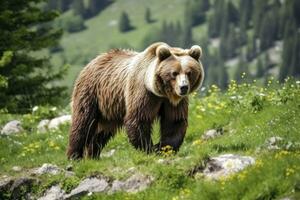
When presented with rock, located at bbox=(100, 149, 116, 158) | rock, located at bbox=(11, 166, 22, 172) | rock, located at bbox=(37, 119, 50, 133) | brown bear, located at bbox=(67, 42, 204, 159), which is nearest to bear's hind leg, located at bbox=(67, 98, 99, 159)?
brown bear, located at bbox=(67, 42, 204, 159)

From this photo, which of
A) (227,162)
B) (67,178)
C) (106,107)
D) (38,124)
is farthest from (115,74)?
(38,124)

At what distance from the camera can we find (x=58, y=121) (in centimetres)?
2253

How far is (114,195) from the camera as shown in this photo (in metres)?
13.4

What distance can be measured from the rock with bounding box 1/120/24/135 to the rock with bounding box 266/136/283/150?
32.2 feet

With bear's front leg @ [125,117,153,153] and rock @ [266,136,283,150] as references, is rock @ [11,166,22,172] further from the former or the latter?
rock @ [266,136,283,150]

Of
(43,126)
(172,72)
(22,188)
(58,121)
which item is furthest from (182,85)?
(43,126)

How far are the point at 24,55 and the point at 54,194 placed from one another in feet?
74.5

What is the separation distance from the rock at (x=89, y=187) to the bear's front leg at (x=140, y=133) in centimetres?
148

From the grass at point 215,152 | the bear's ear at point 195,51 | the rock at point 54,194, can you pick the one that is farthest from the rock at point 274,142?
the rock at point 54,194

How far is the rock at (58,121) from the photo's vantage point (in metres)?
22.2

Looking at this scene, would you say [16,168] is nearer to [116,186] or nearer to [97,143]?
[97,143]

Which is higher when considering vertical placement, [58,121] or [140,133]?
[140,133]

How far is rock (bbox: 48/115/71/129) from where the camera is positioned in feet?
72.9

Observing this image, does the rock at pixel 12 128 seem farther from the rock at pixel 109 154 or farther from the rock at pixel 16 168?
the rock at pixel 16 168
